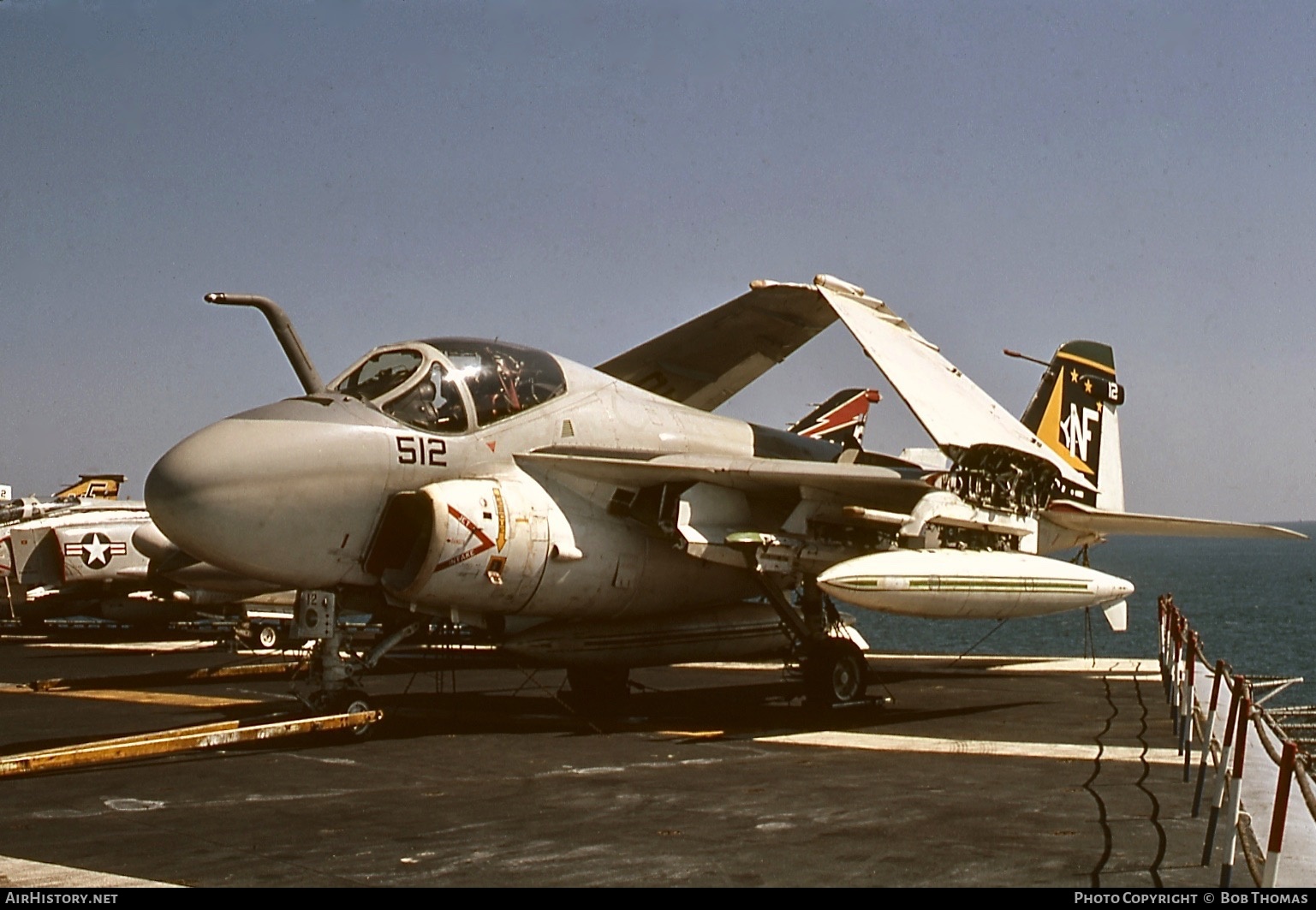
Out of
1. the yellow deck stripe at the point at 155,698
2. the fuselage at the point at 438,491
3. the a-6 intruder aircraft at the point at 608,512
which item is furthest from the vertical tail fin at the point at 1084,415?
the yellow deck stripe at the point at 155,698

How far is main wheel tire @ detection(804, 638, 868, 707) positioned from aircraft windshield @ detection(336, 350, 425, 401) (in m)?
5.95

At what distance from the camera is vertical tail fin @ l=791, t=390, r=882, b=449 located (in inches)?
942

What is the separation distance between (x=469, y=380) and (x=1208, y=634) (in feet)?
221

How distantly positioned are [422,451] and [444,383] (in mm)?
865

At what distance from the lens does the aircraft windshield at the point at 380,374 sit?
13258mm

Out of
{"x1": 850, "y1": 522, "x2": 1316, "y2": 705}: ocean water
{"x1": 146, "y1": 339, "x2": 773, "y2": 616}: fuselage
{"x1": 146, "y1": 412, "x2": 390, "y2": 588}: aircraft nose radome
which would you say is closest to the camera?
{"x1": 146, "y1": 412, "x2": 390, "y2": 588}: aircraft nose radome

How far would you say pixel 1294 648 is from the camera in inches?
2466

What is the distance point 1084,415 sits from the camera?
2027 centimetres

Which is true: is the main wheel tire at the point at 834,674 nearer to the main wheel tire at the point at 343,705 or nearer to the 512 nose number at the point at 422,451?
the 512 nose number at the point at 422,451

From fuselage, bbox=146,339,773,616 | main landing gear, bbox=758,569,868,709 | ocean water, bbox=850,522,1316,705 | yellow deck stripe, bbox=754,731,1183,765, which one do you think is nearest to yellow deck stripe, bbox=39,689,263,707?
fuselage, bbox=146,339,773,616

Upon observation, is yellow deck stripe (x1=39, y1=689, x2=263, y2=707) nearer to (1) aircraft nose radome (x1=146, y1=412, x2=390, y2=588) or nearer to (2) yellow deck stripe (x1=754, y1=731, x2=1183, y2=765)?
(1) aircraft nose radome (x1=146, y1=412, x2=390, y2=588)

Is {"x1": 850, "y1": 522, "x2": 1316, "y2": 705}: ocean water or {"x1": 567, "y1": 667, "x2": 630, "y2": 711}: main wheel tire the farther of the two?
{"x1": 850, "y1": 522, "x2": 1316, "y2": 705}: ocean water

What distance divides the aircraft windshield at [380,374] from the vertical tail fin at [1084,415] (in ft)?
34.2

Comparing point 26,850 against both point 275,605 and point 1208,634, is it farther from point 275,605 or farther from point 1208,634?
point 1208,634
